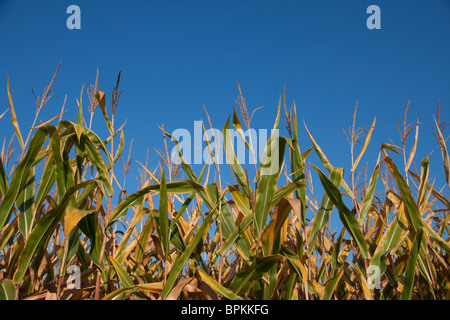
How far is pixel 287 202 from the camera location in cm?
149

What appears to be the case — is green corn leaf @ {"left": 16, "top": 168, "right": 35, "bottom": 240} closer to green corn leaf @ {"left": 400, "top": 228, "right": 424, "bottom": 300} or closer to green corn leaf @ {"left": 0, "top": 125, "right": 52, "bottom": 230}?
green corn leaf @ {"left": 0, "top": 125, "right": 52, "bottom": 230}

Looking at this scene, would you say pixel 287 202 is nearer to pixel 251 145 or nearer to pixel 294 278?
pixel 251 145

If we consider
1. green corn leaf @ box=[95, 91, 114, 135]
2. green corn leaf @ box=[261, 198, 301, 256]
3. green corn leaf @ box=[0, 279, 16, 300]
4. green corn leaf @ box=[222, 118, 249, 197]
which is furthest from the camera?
green corn leaf @ box=[95, 91, 114, 135]

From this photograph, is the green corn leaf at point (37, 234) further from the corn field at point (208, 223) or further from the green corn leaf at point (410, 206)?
the green corn leaf at point (410, 206)

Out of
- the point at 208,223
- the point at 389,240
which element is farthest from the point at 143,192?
the point at 389,240

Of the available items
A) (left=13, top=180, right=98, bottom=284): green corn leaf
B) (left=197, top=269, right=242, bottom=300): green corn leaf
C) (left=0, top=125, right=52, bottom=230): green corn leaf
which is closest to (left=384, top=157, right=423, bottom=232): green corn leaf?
(left=197, top=269, right=242, bottom=300): green corn leaf

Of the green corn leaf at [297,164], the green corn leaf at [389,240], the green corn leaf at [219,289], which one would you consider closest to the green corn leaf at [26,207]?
the green corn leaf at [219,289]

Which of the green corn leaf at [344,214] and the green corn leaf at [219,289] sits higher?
the green corn leaf at [344,214]

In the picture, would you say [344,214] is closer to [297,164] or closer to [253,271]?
[297,164]

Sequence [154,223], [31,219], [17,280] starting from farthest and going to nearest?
[154,223] → [31,219] → [17,280]

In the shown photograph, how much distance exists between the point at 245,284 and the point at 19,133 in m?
1.30

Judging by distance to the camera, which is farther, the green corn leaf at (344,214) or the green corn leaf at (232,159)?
the green corn leaf at (232,159)

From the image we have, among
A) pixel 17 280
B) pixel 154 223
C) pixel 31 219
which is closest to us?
pixel 17 280
